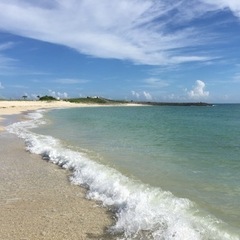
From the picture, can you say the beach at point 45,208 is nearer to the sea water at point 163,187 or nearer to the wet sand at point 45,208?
the wet sand at point 45,208

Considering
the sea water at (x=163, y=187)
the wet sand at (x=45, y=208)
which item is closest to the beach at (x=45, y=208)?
the wet sand at (x=45, y=208)

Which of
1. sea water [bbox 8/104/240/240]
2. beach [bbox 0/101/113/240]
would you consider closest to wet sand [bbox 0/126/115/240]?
beach [bbox 0/101/113/240]

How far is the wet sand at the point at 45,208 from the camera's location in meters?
7.66

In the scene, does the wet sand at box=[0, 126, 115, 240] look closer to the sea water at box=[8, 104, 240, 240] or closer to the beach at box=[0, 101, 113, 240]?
Answer: the beach at box=[0, 101, 113, 240]

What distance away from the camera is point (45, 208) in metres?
9.30

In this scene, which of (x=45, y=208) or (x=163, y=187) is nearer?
(x=45, y=208)

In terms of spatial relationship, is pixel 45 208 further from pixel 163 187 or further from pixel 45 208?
pixel 163 187

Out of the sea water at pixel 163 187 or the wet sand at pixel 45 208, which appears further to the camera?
the sea water at pixel 163 187

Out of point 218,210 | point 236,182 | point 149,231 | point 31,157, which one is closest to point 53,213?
point 149,231

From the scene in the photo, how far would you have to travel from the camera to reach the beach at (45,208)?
767 cm

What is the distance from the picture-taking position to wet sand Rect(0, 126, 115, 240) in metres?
7.66

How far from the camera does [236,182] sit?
483 inches

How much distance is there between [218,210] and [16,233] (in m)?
4.96

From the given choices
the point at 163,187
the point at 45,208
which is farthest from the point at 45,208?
the point at 163,187
